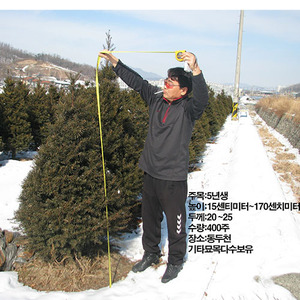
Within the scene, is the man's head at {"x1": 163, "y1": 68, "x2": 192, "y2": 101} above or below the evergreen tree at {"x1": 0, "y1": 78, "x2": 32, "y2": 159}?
above

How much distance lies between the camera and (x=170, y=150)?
102 inches

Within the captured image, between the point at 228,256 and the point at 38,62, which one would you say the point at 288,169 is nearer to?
the point at 228,256

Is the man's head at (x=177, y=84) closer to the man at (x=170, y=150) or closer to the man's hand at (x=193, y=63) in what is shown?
the man at (x=170, y=150)

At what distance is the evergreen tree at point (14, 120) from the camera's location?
27.7ft

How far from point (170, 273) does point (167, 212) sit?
0.65 metres

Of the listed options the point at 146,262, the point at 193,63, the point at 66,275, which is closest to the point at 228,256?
the point at 146,262

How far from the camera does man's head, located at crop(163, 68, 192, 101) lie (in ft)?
8.41

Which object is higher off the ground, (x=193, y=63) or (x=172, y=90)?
(x=193, y=63)

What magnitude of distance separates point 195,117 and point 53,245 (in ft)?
5.96

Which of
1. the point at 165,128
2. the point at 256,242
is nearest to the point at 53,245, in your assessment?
the point at 165,128

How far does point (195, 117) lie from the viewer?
2555 millimetres

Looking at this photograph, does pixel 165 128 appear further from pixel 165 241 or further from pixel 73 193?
pixel 165 241

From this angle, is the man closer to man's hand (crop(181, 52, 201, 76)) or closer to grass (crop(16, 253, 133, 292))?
man's hand (crop(181, 52, 201, 76))

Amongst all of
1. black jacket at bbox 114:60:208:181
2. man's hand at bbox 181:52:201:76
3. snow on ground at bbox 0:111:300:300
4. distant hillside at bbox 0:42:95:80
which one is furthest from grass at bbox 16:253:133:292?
distant hillside at bbox 0:42:95:80
